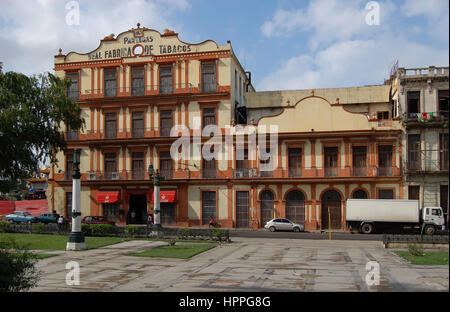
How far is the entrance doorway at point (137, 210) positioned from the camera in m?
44.3

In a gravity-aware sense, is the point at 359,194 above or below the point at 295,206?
above

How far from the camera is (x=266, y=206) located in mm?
41125

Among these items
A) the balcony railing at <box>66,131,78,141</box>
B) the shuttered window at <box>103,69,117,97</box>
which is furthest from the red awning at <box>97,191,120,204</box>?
the shuttered window at <box>103,69,117,97</box>

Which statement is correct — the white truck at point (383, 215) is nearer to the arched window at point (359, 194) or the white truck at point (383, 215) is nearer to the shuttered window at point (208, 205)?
the arched window at point (359, 194)

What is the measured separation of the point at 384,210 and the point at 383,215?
1.28ft

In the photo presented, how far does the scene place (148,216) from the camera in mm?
41406

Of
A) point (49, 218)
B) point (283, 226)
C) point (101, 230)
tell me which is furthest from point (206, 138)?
point (49, 218)

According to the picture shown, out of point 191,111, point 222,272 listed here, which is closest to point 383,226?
point 191,111

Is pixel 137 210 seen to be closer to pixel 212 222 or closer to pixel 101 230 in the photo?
pixel 212 222

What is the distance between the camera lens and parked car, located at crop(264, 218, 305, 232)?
37.8m

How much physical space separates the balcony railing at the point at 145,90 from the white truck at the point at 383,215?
1684 cm

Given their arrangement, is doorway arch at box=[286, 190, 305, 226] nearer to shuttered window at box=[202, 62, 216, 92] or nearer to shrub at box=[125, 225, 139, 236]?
shuttered window at box=[202, 62, 216, 92]

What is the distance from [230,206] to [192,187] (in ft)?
13.3
